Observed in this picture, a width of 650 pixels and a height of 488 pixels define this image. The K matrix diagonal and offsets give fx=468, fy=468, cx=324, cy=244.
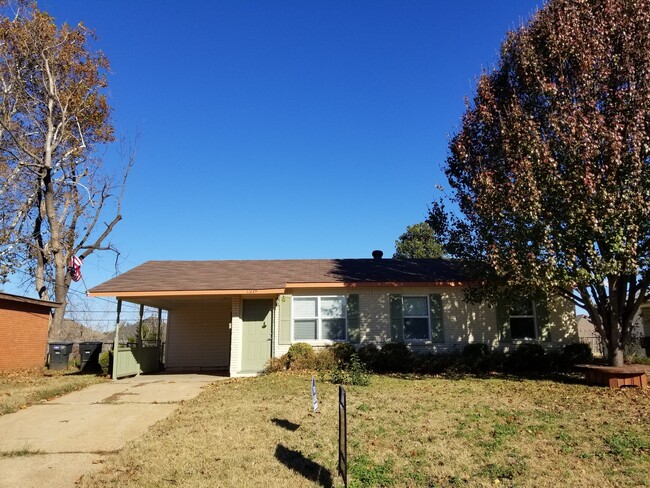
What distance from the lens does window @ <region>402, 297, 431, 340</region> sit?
15.9 meters

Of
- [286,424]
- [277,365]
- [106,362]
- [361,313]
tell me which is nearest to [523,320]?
[361,313]

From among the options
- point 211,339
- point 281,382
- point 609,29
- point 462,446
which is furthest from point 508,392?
point 211,339

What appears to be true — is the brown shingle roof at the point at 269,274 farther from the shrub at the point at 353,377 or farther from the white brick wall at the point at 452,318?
the shrub at the point at 353,377

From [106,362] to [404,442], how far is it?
11729 millimetres

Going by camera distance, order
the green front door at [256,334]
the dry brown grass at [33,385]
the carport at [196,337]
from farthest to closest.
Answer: the carport at [196,337], the green front door at [256,334], the dry brown grass at [33,385]

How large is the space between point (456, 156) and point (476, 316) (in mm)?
5566

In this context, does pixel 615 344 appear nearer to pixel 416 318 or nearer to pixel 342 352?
pixel 416 318

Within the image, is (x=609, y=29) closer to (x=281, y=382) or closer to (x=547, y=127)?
(x=547, y=127)

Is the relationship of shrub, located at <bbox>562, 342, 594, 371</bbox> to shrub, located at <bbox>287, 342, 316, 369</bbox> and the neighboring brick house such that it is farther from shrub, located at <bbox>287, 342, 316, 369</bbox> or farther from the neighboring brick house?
the neighboring brick house

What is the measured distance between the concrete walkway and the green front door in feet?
8.35

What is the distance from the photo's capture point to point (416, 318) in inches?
632

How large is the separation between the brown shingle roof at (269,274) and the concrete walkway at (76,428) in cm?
346

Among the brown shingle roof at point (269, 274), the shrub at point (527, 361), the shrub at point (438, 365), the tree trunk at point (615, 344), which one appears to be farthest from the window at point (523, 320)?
the tree trunk at point (615, 344)

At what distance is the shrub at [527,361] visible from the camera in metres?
14.7
